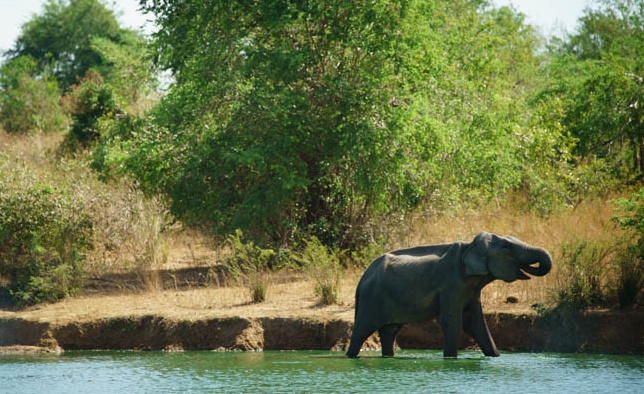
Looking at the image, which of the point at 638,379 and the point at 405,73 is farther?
the point at 405,73

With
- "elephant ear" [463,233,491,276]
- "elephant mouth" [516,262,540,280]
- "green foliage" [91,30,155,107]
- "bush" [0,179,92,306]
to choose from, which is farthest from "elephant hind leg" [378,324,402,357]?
"green foliage" [91,30,155,107]

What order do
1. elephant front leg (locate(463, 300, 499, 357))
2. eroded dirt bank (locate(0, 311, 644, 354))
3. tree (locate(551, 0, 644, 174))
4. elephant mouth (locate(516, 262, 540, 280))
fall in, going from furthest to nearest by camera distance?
tree (locate(551, 0, 644, 174))
eroded dirt bank (locate(0, 311, 644, 354))
elephant front leg (locate(463, 300, 499, 357))
elephant mouth (locate(516, 262, 540, 280))

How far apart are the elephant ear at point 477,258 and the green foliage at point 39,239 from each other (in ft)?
30.1

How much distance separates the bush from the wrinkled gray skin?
7.69 metres

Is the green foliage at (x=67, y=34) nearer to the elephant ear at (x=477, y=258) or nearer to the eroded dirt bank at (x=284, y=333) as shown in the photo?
the eroded dirt bank at (x=284, y=333)

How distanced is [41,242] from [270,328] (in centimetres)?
668

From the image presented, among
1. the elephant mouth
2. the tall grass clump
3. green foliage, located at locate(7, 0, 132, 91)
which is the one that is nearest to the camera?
the elephant mouth

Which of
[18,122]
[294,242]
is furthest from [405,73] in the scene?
[18,122]

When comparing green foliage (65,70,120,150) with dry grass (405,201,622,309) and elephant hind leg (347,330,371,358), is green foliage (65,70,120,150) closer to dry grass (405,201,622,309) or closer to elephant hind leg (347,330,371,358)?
dry grass (405,201,622,309)

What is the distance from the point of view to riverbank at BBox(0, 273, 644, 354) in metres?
14.9

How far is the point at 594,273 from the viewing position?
15469 millimetres

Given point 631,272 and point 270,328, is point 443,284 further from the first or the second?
point 270,328

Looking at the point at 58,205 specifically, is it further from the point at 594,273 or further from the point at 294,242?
the point at 594,273

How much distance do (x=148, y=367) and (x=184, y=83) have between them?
32.3 feet
